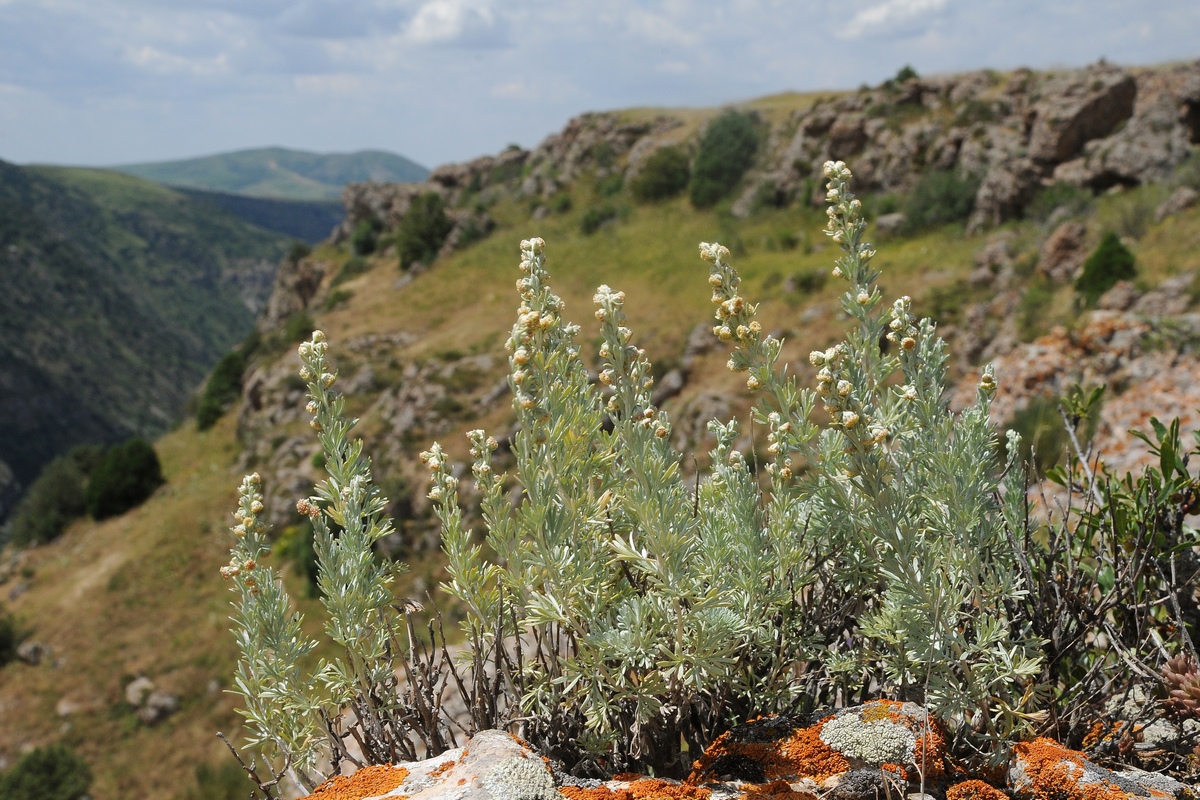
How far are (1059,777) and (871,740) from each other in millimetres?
432

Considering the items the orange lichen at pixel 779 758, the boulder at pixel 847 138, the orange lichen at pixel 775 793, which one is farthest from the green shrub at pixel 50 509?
the orange lichen at pixel 775 793

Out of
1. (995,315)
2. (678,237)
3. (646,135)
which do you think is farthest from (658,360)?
(646,135)

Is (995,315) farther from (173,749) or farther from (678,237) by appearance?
(173,749)

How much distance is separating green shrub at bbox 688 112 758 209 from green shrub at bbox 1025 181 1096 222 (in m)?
17.2

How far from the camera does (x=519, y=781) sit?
160 cm

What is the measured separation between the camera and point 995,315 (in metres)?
19.7

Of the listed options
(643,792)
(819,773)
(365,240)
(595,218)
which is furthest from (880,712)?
(365,240)

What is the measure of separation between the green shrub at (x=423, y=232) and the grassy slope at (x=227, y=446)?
2032mm

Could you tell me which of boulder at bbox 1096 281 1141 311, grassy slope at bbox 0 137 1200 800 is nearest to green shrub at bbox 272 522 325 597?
grassy slope at bbox 0 137 1200 800

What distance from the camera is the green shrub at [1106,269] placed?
16172mm

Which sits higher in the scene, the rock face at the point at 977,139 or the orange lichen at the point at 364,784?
the rock face at the point at 977,139

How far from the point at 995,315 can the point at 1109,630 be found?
19.9 meters

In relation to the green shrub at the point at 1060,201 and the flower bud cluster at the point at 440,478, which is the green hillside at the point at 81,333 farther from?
the flower bud cluster at the point at 440,478

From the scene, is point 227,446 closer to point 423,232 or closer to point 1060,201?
point 423,232
